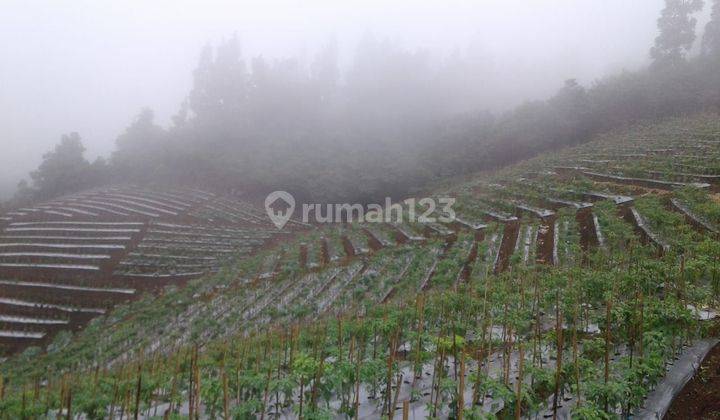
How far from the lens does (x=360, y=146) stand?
110ft

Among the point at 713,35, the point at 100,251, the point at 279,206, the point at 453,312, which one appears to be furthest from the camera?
the point at 713,35

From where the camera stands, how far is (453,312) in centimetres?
607

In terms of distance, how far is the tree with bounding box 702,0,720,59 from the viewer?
107ft

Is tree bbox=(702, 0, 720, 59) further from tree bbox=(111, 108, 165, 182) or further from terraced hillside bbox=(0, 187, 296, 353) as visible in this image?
tree bbox=(111, 108, 165, 182)

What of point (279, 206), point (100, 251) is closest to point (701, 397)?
point (100, 251)

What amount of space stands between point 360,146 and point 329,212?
A: 8041mm

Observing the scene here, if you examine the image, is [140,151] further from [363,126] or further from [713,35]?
[713,35]

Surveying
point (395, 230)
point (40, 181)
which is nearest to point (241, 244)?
point (395, 230)

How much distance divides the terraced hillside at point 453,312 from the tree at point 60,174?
1439 cm

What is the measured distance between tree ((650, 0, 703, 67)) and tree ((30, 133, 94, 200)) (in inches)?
2030

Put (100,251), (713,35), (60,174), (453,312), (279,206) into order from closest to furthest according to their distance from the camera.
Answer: (453,312)
(100,251)
(279,206)
(713,35)
(60,174)

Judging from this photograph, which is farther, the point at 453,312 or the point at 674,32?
the point at 674,32

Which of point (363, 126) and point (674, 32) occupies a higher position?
point (674, 32)

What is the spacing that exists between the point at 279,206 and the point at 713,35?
3907 cm
